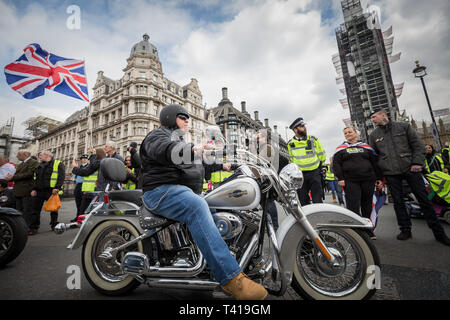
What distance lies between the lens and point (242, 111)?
6041 centimetres

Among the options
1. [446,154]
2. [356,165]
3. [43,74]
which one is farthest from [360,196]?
[43,74]

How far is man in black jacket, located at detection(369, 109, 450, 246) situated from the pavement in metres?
0.38

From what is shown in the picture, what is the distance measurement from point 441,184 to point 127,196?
18.9 feet

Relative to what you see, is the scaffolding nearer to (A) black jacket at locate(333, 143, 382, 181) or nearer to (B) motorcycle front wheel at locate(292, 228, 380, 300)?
(A) black jacket at locate(333, 143, 382, 181)

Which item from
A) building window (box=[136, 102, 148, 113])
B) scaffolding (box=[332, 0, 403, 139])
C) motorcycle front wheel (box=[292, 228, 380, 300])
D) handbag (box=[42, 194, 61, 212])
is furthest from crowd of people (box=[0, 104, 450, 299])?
scaffolding (box=[332, 0, 403, 139])

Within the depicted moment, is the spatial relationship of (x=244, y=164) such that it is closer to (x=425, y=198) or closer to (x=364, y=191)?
(x=364, y=191)

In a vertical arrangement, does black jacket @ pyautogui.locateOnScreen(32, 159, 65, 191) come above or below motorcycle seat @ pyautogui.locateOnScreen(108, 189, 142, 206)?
above

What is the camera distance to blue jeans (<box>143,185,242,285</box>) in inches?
55.1

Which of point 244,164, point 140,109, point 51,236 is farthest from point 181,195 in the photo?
point 140,109

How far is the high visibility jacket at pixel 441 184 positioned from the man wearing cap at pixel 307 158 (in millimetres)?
2370

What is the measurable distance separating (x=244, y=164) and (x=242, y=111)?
60720 mm

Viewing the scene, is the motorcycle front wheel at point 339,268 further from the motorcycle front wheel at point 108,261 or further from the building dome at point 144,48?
the building dome at point 144,48

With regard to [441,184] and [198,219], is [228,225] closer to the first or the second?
[198,219]

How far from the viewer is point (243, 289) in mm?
1349
